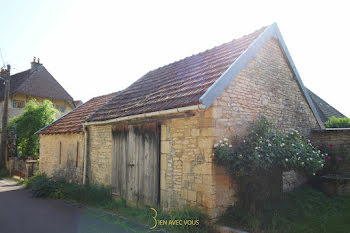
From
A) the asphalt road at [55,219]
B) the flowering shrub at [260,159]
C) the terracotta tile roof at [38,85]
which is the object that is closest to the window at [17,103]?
the terracotta tile roof at [38,85]

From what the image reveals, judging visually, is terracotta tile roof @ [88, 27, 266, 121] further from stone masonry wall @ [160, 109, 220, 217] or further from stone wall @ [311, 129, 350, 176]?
stone wall @ [311, 129, 350, 176]

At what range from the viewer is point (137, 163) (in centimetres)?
746

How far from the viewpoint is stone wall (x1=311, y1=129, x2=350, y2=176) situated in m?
7.74

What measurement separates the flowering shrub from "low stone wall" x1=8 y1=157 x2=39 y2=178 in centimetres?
1252

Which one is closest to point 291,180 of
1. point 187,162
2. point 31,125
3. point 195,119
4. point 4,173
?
point 187,162

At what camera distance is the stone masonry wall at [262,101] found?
5816 mm

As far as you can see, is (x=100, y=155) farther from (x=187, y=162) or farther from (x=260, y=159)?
(x=260, y=159)

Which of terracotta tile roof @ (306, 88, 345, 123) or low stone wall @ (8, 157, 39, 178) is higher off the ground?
terracotta tile roof @ (306, 88, 345, 123)

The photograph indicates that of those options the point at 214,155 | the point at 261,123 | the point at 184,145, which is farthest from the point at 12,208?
the point at 261,123

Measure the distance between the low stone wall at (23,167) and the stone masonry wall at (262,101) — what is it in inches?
488

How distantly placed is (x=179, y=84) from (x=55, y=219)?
16.8ft

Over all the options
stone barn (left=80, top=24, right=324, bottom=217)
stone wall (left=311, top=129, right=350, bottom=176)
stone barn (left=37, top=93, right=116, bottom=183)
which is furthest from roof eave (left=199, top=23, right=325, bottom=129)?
stone barn (left=37, top=93, right=116, bottom=183)

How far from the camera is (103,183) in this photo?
8945mm

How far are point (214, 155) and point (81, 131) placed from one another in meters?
6.87
